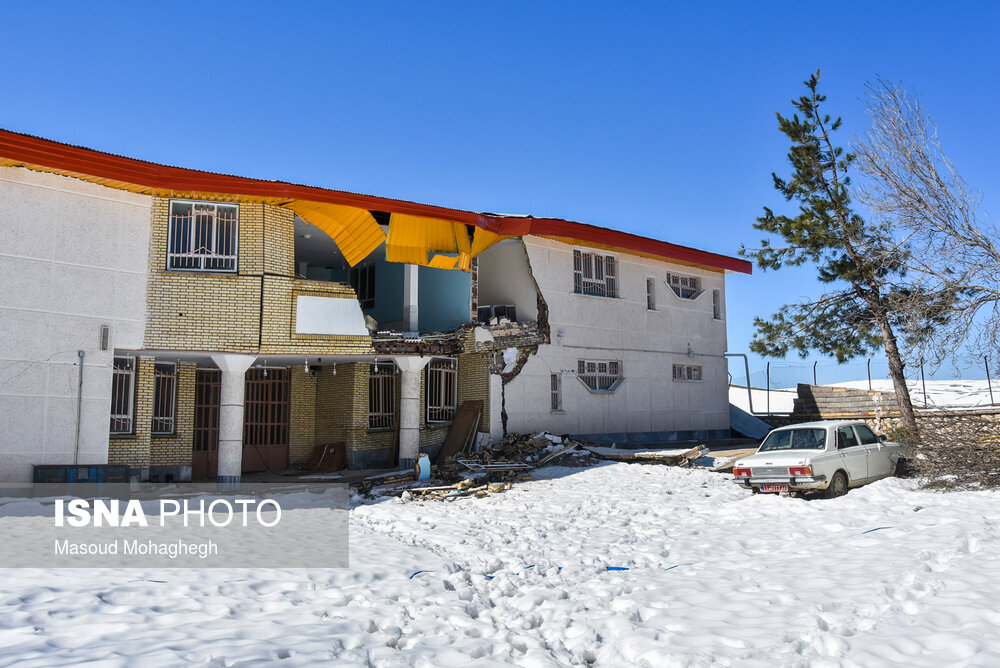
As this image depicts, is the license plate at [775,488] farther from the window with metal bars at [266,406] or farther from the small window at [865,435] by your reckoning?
the window with metal bars at [266,406]

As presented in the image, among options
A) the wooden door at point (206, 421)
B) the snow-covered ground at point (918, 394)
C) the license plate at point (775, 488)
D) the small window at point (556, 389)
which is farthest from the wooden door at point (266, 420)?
the snow-covered ground at point (918, 394)

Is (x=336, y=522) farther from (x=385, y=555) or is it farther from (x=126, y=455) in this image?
(x=126, y=455)

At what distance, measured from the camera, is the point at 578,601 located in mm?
7531

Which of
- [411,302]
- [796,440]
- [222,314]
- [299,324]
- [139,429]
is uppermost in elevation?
[411,302]

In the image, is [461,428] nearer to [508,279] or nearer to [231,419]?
[508,279]

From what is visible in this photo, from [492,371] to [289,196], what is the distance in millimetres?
7214

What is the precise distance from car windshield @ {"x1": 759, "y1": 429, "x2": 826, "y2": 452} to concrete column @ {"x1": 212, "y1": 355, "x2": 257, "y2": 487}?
11.2 metres

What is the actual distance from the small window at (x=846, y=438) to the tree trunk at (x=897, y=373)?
526 cm

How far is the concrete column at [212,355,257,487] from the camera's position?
16.5 meters

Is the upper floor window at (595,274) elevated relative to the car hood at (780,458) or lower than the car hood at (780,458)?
elevated

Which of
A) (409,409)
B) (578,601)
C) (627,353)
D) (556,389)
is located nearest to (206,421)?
(409,409)

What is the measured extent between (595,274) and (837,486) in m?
A: 11.3

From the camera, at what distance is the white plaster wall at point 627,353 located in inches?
834

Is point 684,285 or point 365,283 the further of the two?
point 684,285
